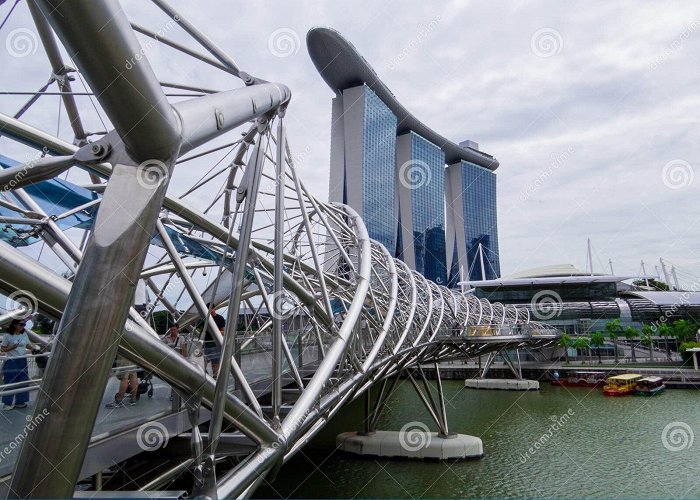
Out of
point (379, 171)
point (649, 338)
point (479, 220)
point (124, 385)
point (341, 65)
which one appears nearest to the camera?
point (124, 385)

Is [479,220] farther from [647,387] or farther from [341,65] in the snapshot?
[647,387]

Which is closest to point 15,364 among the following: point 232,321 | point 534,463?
point 232,321

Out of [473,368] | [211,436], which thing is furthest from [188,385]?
[473,368]

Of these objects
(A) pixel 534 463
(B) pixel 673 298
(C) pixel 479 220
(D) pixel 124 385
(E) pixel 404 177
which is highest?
(E) pixel 404 177

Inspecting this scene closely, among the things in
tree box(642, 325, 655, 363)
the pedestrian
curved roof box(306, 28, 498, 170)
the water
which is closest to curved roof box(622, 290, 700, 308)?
tree box(642, 325, 655, 363)

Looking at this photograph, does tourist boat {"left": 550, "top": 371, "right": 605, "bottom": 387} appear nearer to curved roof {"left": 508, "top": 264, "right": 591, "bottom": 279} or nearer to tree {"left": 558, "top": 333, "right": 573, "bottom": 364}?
tree {"left": 558, "top": 333, "right": 573, "bottom": 364}

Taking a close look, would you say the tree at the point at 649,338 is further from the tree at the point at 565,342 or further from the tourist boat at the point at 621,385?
the tourist boat at the point at 621,385
